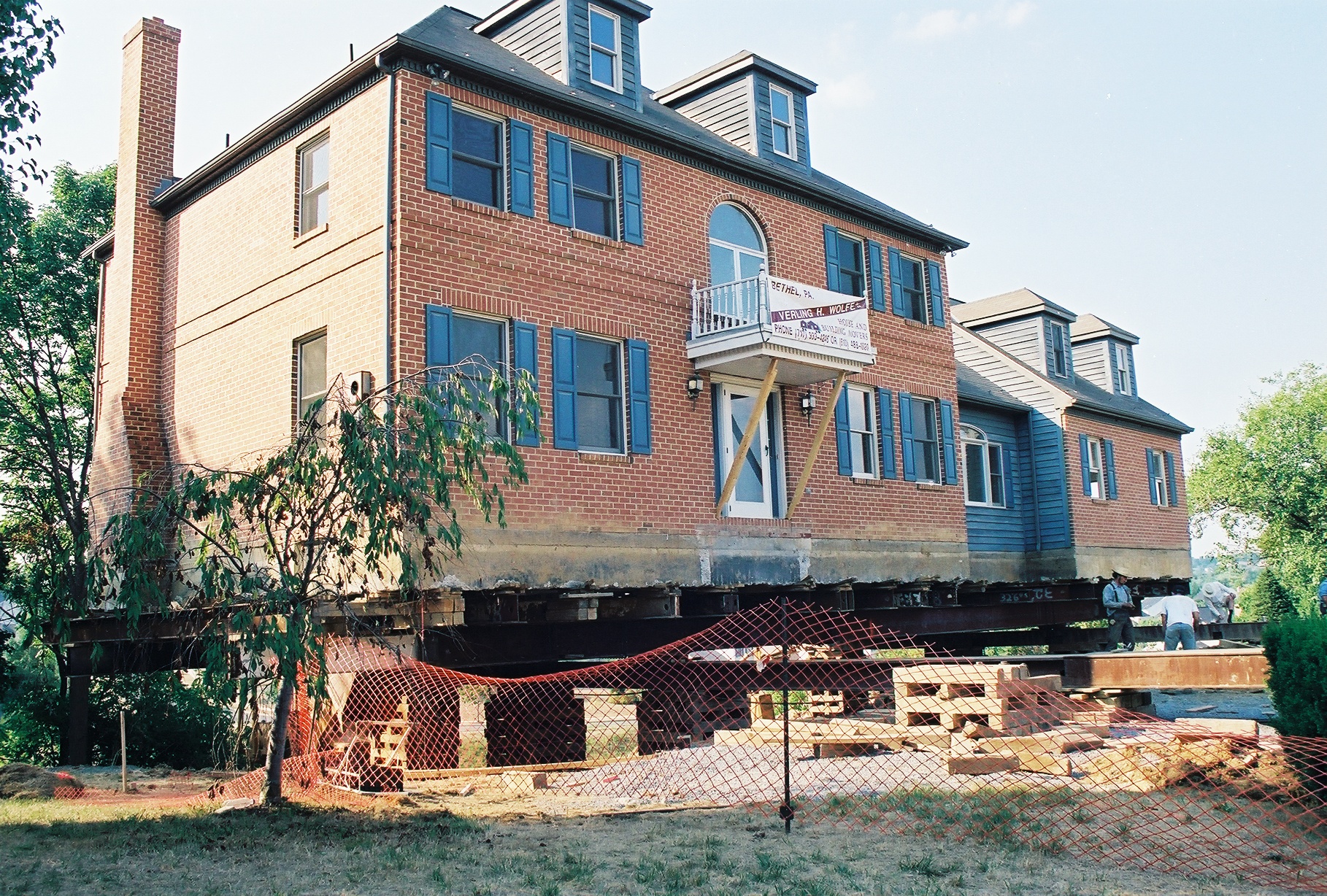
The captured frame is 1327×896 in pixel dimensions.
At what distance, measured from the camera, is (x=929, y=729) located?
40.9 ft

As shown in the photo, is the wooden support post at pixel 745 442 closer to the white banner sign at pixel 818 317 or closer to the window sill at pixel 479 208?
the white banner sign at pixel 818 317

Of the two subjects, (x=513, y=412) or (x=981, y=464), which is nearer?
(x=513, y=412)

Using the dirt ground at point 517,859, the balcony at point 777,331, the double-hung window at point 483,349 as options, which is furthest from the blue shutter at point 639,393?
the dirt ground at point 517,859

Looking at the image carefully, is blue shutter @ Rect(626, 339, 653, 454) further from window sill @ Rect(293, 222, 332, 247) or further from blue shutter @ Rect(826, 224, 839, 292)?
blue shutter @ Rect(826, 224, 839, 292)

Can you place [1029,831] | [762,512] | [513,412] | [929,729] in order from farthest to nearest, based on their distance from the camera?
[762,512] < [929,729] < [513,412] < [1029,831]

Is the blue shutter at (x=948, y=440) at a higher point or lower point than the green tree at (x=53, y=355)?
lower

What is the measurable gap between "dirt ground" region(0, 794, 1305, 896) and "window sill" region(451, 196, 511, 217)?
7.52m

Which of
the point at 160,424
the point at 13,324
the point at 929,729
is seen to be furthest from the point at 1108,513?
the point at 13,324

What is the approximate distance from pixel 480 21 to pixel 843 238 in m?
7.27

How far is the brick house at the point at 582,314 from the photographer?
14016 millimetres

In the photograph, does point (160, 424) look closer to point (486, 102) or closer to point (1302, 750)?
point (486, 102)

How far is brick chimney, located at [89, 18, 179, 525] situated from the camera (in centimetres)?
1791

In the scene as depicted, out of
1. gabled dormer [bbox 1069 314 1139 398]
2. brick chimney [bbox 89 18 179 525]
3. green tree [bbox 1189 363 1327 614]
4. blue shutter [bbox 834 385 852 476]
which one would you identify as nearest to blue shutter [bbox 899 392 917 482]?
blue shutter [bbox 834 385 852 476]

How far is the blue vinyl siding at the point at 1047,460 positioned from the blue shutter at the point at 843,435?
33.1 ft
